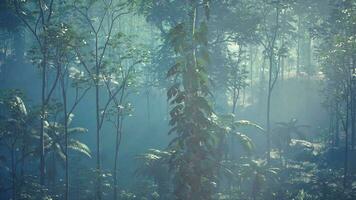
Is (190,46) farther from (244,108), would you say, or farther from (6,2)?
(244,108)

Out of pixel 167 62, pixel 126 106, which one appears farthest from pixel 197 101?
pixel 167 62

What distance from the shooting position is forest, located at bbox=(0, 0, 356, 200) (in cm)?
1680

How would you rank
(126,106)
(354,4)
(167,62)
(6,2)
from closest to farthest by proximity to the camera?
(6,2) → (126,106) → (354,4) → (167,62)

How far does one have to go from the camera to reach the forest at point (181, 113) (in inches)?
661

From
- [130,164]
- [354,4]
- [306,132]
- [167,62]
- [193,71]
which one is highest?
[354,4]

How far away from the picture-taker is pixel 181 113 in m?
16.2

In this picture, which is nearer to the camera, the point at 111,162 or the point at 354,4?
the point at 354,4

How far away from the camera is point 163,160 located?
28.7m

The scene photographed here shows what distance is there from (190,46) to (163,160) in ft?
46.1

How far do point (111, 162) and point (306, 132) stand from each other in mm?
23259

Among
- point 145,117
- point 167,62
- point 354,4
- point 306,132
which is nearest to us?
point 354,4

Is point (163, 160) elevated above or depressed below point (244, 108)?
below

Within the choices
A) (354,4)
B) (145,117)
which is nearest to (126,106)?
(354,4)

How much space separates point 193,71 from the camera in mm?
15984
